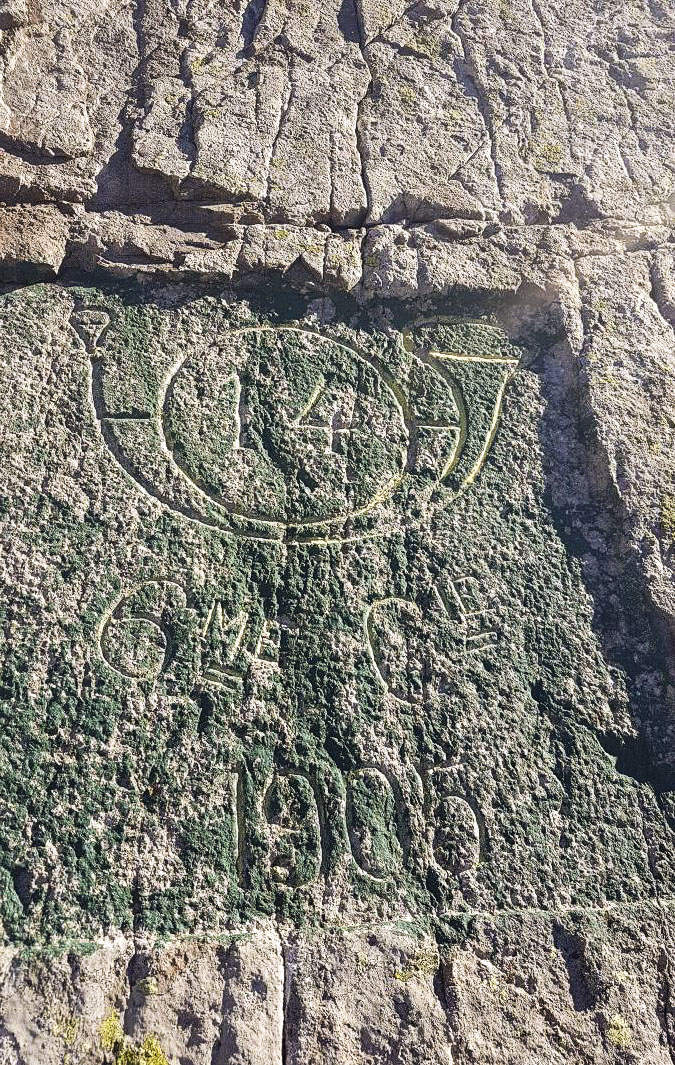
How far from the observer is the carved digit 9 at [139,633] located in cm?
205

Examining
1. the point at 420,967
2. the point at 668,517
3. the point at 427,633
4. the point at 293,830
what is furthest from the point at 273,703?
the point at 668,517

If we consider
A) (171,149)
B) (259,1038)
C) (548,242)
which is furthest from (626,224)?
(259,1038)

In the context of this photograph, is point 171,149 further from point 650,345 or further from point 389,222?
point 650,345

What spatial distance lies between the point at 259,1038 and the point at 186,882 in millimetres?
334

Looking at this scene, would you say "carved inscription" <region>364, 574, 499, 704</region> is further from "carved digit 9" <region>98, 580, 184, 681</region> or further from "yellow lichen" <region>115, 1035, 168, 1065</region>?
"yellow lichen" <region>115, 1035, 168, 1065</region>

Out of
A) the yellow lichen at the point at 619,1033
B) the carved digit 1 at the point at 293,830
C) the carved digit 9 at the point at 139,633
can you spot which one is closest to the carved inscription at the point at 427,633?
the carved digit 1 at the point at 293,830

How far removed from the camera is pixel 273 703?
2080 millimetres

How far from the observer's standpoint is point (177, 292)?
8.07 ft

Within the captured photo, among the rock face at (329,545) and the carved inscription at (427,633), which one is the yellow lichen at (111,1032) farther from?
the carved inscription at (427,633)

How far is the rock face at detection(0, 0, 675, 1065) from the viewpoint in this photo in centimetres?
187

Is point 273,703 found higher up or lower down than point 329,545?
lower down

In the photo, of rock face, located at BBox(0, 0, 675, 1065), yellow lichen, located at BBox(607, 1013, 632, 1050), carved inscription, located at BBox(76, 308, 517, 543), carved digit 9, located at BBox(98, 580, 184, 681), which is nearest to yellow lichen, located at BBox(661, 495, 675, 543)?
rock face, located at BBox(0, 0, 675, 1065)

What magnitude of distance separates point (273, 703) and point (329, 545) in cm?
43

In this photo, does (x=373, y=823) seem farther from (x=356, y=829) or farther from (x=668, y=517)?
(x=668, y=517)
